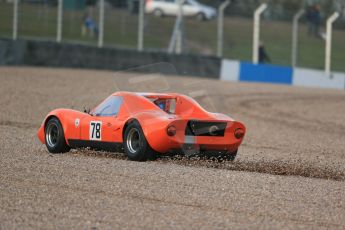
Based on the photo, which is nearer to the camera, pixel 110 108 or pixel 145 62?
pixel 110 108

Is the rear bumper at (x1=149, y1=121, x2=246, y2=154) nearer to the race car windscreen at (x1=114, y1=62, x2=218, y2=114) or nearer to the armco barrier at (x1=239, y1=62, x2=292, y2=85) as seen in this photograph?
the race car windscreen at (x1=114, y1=62, x2=218, y2=114)

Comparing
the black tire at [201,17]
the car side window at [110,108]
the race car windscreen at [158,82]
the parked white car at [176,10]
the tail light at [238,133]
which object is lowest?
the tail light at [238,133]

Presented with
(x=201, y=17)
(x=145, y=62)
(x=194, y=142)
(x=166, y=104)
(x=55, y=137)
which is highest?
(x=201, y=17)

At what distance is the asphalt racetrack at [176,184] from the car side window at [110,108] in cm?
46

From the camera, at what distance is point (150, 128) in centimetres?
1038

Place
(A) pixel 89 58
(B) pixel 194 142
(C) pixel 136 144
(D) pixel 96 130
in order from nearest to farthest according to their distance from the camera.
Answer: (B) pixel 194 142, (C) pixel 136 144, (D) pixel 96 130, (A) pixel 89 58

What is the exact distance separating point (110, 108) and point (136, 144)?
74cm

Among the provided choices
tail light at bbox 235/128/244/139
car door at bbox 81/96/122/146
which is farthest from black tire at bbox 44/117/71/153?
tail light at bbox 235/128/244/139

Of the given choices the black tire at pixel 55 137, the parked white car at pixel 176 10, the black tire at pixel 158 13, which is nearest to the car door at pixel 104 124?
the black tire at pixel 55 137

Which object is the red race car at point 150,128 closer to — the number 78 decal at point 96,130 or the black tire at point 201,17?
the number 78 decal at point 96,130

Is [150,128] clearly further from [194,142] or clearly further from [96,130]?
[96,130]

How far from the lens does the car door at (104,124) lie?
10992 mm

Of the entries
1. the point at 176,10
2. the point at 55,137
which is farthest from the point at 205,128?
the point at 176,10

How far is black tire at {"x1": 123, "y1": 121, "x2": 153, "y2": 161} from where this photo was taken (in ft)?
34.5
